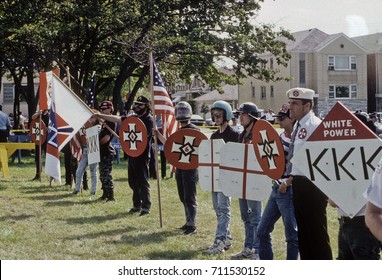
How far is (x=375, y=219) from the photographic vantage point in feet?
11.0

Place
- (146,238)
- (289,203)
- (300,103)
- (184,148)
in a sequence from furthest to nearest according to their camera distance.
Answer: (146,238), (184,148), (289,203), (300,103)

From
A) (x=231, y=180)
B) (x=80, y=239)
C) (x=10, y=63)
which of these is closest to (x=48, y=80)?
(x=80, y=239)

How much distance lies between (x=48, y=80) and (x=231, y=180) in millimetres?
7371

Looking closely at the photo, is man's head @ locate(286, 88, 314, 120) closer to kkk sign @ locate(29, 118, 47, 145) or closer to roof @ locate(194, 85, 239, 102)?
kkk sign @ locate(29, 118, 47, 145)

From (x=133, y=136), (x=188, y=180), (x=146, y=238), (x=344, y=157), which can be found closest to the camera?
(x=344, y=157)

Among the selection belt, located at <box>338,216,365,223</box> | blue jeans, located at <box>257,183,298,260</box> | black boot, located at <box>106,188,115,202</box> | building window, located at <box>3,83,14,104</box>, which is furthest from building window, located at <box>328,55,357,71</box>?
belt, located at <box>338,216,365,223</box>

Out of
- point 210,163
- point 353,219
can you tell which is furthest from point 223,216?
point 353,219

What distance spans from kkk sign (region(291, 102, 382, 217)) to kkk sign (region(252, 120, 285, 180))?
3.63 ft

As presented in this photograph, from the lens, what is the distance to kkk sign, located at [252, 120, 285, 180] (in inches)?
252

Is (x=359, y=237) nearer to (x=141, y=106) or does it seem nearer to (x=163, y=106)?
(x=163, y=106)

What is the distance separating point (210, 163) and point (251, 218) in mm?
930

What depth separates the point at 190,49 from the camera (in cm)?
2608

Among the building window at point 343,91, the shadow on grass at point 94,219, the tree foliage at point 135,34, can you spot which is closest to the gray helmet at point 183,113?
the shadow on grass at point 94,219
